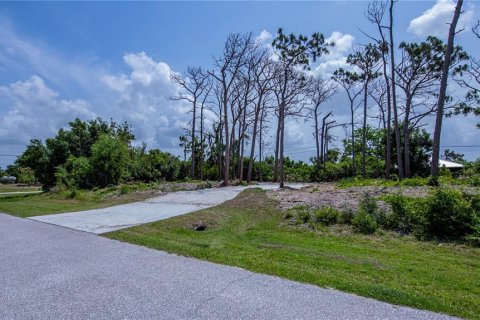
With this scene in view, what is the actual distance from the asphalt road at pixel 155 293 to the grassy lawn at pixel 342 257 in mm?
329

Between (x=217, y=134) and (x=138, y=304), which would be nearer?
(x=138, y=304)

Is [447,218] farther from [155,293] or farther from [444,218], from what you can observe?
[155,293]

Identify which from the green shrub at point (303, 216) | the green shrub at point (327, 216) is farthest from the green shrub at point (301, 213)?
the green shrub at point (327, 216)

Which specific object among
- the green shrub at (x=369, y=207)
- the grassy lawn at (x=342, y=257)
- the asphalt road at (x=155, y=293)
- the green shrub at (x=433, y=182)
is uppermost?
the green shrub at (x=433, y=182)

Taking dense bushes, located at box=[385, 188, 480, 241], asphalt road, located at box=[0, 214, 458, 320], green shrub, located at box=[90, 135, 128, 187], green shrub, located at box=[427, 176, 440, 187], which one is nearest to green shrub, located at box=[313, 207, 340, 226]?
dense bushes, located at box=[385, 188, 480, 241]

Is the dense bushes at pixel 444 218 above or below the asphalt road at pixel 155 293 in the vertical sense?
above

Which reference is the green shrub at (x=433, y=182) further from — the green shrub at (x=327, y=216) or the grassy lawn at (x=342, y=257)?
the grassy lawn at (x=342, y=257)

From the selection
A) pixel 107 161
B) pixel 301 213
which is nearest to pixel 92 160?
pixel 107 161

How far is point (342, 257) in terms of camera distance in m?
5.54

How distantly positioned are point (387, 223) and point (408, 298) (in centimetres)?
429

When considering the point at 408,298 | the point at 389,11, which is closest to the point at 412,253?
the point at 408,298

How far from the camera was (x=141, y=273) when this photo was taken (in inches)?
189

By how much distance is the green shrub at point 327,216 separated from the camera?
841 centimetres

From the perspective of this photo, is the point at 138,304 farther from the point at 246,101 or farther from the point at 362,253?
the point at 246,101
